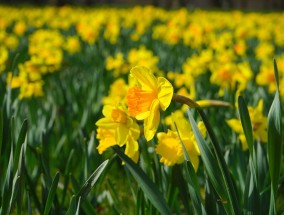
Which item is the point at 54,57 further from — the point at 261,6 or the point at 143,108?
the point at 261,6

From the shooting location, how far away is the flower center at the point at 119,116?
1.35m

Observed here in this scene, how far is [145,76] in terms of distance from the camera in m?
1.16

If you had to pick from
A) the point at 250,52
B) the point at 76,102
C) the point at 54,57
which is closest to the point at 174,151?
the point at 76,102

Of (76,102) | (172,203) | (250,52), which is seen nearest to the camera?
(172,203)

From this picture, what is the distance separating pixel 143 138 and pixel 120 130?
A: 0.37 metres

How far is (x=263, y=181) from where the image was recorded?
→ 1679 millimetres

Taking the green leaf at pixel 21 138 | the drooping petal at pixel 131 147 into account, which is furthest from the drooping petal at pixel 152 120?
the green leaf at pixel 21 138

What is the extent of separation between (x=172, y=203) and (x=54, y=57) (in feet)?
6.84

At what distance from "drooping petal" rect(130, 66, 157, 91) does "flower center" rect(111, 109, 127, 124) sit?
202 millimetres

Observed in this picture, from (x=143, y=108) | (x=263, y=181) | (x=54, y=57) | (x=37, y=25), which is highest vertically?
(x=37, y=25)

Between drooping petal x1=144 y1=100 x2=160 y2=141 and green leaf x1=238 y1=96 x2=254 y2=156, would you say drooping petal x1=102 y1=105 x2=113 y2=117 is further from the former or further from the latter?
green leaf x1=238 y1=96 x2=254 y2=156

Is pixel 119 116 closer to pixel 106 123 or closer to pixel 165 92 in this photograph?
pixel 106 123

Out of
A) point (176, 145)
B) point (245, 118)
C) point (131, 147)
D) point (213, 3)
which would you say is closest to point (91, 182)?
point (131, 147)

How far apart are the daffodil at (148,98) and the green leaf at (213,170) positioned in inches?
3.7
